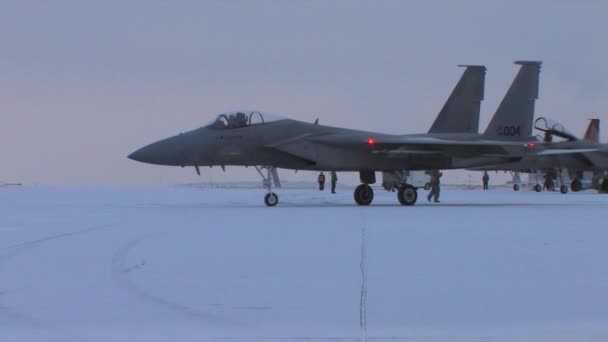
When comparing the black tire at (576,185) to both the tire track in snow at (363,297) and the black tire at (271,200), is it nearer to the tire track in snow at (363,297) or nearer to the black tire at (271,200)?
the black tire at (271,200)

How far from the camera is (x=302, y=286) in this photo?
6090 millimetres

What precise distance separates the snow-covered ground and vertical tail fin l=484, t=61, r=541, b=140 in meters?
12.6

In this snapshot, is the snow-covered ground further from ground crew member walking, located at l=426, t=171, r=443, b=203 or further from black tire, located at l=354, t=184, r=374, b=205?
ground crew member walking, located at l=426, t=171, r=443, b=203

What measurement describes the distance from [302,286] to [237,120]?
47.7 ft

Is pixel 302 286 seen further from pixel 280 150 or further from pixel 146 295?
pixel 280 150

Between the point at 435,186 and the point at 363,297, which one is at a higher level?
the point at 363,297

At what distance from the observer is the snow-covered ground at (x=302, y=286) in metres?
4.75

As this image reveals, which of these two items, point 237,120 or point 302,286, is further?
point 237,120

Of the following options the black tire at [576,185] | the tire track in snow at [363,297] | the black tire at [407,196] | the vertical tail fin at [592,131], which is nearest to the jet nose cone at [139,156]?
the black tire at [407,196]

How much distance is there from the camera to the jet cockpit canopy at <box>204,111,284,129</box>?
20.4 m

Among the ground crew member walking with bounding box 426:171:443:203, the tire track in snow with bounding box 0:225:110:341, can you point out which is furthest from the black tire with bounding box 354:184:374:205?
the tire track in snow with bounding box 0:225:110:341

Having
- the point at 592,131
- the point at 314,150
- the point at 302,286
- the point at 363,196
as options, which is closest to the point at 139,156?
the point at 314,150

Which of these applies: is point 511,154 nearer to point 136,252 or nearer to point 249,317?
point 136,252

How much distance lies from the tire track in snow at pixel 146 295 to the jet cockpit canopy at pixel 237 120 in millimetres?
12338
